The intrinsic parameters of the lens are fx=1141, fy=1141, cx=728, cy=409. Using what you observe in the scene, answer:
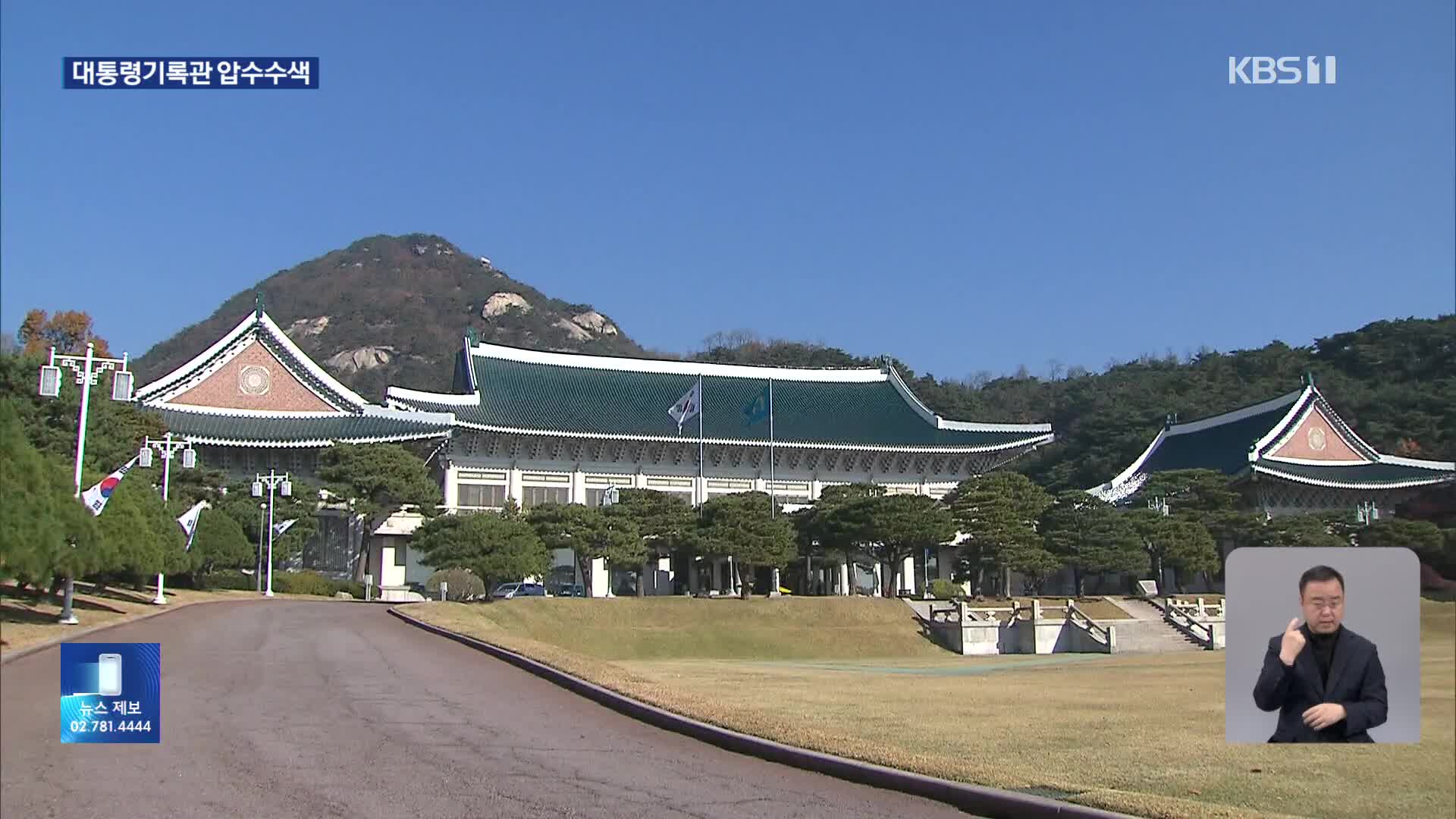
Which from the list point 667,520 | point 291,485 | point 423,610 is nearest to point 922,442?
point 667,520

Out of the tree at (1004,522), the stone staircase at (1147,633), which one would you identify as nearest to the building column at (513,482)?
the tree at (1004,522)

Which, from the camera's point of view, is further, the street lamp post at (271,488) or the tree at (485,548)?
the street lamp post at (271,488)

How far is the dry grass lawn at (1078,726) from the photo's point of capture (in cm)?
652

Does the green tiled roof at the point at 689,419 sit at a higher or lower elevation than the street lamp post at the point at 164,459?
higher

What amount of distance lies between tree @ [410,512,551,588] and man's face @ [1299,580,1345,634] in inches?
1134

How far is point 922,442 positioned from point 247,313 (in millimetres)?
29507

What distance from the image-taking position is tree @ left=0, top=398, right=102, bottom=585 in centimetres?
664

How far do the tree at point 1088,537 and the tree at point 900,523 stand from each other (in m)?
3.69

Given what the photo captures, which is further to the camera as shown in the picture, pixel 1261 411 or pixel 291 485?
pixel 291 485

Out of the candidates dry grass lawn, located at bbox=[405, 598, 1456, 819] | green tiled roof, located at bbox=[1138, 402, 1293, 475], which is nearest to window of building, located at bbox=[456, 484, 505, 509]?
dry grass lawn, located at bbox=[405, 598, 1456, 819]

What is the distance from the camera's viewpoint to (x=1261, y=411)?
17.8 meters

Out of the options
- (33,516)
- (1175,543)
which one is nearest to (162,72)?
(33,516)

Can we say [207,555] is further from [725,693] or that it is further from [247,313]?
[725,693]

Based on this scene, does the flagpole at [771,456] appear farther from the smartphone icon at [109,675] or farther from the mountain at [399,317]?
the smartphone icon at [109,675]
